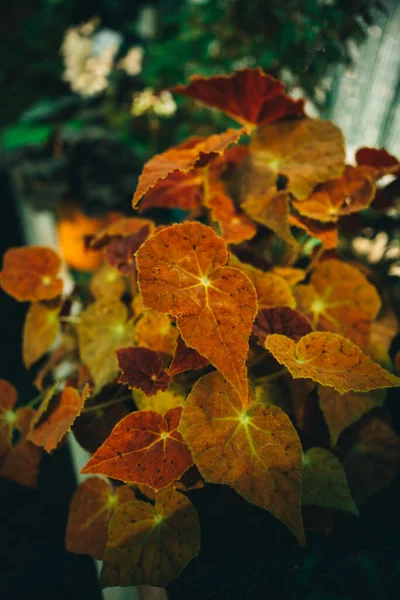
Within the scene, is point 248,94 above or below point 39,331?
above

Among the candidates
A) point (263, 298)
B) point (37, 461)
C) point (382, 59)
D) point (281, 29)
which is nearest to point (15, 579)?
point (37, 461)

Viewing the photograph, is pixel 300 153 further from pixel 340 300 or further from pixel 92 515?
pixel 92 515

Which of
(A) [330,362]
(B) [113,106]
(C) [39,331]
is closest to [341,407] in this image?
(A) [330,362]

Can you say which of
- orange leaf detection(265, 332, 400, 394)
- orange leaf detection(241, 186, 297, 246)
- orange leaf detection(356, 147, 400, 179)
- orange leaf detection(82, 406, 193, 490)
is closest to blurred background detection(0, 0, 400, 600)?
orange leaf detection(356, 147, 400, 179)

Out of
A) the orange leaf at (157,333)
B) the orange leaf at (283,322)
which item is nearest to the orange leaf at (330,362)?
the orange leaf at (283,322)

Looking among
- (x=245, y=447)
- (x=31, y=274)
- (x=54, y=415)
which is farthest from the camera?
(x=31, y=274)

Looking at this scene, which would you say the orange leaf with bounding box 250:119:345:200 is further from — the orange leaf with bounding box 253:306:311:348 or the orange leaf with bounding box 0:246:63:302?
the orange leaf with bounding box 0:246:63:302

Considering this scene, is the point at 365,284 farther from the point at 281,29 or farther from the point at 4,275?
the point at 281,29
